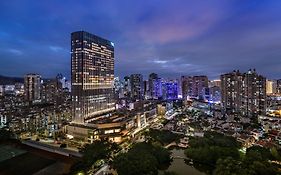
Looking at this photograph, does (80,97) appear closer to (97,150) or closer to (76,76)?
(76,76)

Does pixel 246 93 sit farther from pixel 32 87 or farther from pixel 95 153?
pixel 32 87

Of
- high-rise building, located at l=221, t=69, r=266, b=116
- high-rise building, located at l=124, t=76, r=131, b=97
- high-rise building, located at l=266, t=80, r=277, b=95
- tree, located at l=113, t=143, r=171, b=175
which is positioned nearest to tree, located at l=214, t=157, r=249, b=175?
tree, located at l=113, t=143, r=171, b=175

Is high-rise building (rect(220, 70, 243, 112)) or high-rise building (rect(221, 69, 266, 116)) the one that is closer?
high-rise building (rect(221, 69, 266, 116))

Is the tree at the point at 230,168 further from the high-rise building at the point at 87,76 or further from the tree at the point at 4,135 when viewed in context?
the tree at the point at 4,135

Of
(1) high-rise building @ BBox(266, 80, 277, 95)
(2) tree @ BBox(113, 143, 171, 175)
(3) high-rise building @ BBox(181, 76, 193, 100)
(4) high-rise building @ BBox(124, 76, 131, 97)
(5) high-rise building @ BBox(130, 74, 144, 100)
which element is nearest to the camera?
(2) tree @ BBox(113, 143, 171, 175)

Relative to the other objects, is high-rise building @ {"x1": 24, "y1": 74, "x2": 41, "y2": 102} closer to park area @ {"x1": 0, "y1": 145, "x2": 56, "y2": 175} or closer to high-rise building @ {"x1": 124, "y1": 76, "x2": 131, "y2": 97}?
high-rise building @ {"x1": 124, "y1": 76, "x2": 131, "y2": 97}

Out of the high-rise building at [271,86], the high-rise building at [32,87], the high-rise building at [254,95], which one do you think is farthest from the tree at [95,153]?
the high-rise building at [271,86]
